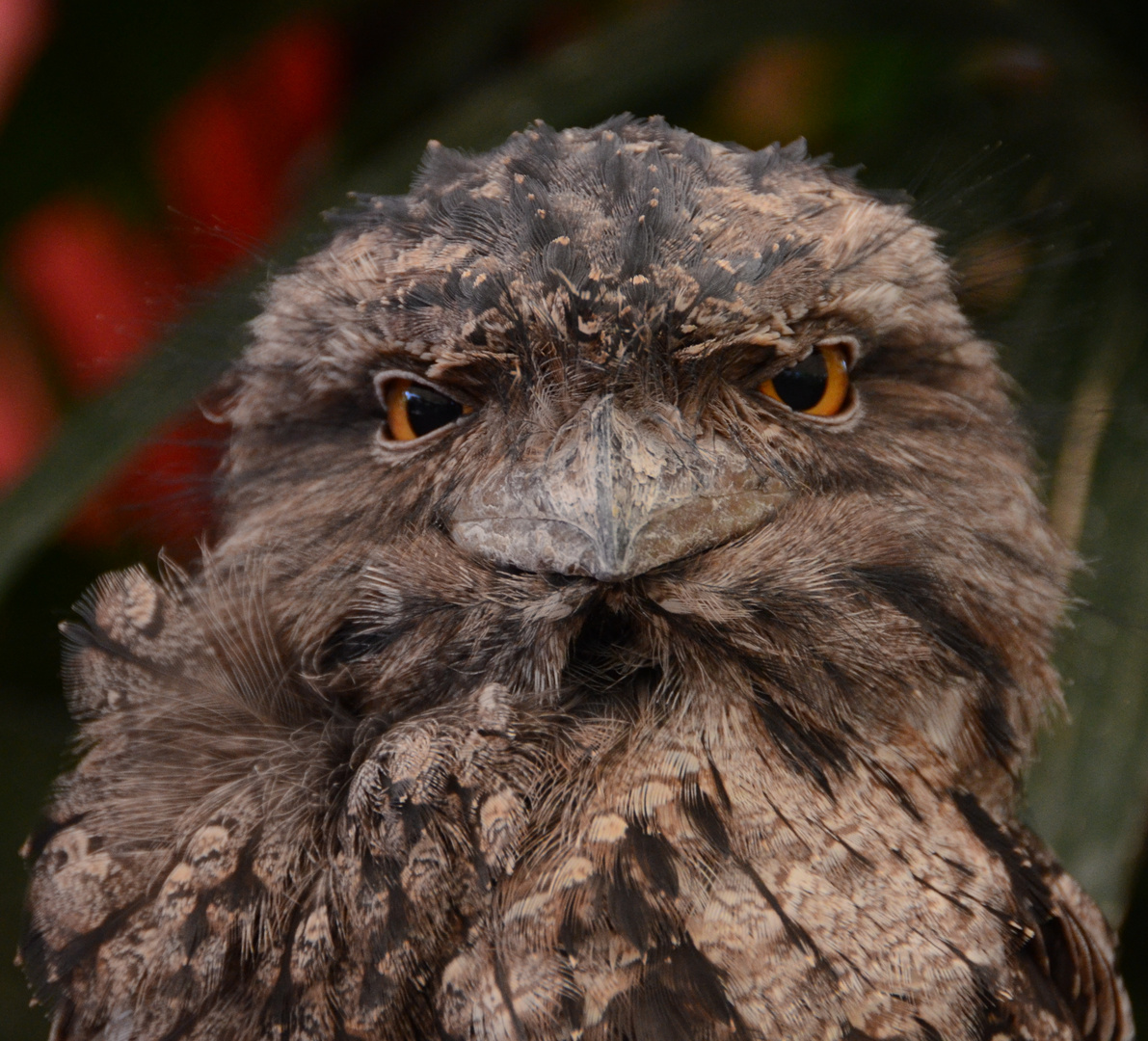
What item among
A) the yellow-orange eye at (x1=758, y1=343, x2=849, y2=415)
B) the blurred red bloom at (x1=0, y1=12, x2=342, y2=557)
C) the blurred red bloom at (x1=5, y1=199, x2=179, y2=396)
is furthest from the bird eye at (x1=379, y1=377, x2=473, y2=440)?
the blurred red bloom at (x1=5, y1=199, x2=179, y2=396)

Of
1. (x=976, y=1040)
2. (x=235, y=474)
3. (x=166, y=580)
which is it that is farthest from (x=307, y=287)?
(x=976, y=1040)

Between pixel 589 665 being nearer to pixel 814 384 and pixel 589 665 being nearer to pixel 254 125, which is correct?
pixel 814 384

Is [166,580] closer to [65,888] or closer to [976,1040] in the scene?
[65,888]

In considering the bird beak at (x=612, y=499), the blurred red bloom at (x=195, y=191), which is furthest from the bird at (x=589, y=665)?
the blurred red bloom at (x=195, y=191)

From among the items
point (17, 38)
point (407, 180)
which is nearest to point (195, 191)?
point (17, 38)

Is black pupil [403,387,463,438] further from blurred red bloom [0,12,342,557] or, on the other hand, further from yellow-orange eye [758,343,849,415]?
blurred red bloom [0,12,342,557]
